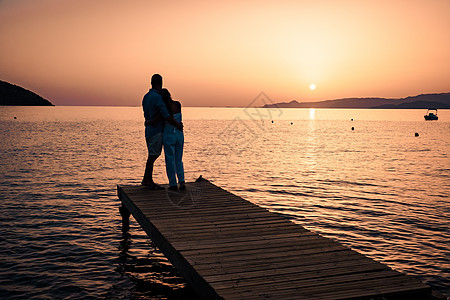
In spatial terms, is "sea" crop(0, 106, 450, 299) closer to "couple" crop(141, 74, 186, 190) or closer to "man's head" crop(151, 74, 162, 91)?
"couple" crop(141, 74, 186, 190)

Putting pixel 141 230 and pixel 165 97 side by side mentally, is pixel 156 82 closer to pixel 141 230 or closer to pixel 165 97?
pixel 165 97

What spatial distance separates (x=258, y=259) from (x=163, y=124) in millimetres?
5165

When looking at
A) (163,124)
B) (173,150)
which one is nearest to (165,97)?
(163,124)

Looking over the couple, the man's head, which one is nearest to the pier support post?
the couple

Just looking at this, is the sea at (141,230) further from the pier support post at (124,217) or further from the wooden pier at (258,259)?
the wooden pier at (258,259)

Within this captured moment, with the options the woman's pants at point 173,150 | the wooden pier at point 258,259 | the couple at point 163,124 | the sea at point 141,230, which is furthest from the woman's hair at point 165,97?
the sea at point 141,230

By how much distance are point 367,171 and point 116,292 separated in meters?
23.5

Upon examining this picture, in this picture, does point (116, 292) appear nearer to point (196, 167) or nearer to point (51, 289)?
point (51, 289)

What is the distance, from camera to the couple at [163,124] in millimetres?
9539

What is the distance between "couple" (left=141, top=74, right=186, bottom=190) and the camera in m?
9.54

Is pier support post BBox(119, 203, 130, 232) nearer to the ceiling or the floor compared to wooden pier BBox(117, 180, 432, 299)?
nearer to the floor

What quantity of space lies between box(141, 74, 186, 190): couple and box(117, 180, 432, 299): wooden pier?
4.63ft

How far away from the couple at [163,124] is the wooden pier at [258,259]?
1411 mm

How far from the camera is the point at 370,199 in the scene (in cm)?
1819
